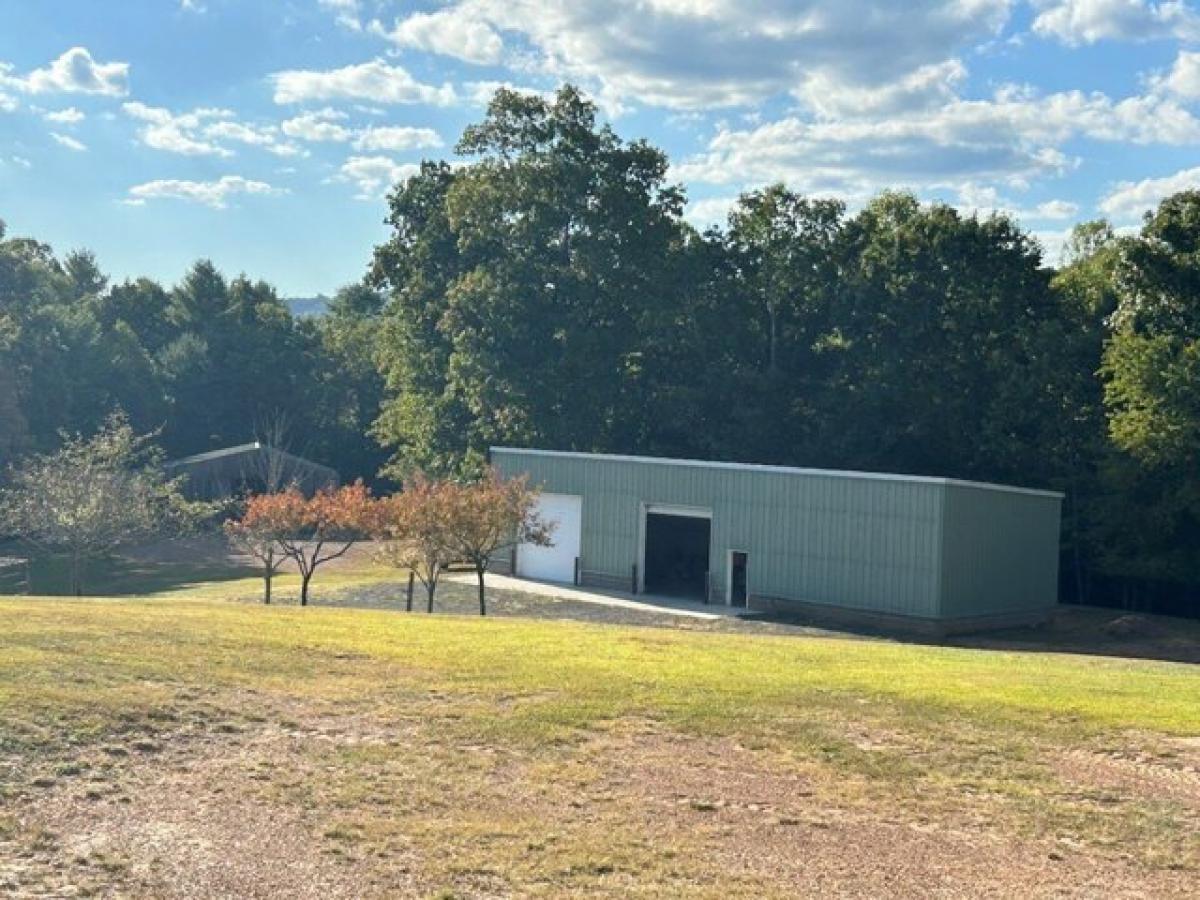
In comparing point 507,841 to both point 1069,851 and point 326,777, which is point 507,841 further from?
point 1069,851

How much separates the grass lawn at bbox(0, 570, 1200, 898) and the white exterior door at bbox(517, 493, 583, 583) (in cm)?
2242

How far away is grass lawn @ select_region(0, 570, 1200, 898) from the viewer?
807 cm

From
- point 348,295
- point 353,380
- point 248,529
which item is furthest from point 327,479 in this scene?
point 348,295

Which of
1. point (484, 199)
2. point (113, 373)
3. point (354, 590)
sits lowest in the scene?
point (354, 590)

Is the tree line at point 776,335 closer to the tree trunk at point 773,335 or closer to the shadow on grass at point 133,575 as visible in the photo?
the tree trunk at point 773,335

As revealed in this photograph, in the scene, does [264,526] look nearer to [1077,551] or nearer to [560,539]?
[560,539]

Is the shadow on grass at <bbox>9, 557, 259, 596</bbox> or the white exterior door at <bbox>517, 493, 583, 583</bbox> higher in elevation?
the white exterior door at <bbox>517, 493, 583, 583</bbox>

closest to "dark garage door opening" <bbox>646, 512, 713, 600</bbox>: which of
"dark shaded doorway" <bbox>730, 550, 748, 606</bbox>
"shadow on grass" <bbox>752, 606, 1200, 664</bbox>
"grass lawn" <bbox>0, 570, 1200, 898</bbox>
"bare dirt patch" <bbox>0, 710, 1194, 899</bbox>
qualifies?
"dark shaded doorway" <bbox>730, 550, 748, 606</bbox>

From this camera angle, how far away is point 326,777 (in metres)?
9.87

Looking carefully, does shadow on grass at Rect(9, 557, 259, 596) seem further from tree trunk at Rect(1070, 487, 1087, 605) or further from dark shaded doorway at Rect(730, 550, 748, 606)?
tree trunk at Rect(1070, 487, 1087, 605)

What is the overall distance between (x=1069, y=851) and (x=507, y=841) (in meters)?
4.15

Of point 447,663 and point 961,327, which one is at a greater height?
point 961,327

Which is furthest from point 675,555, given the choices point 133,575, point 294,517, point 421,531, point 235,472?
point 235,472

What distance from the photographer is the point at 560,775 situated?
10203 mm
